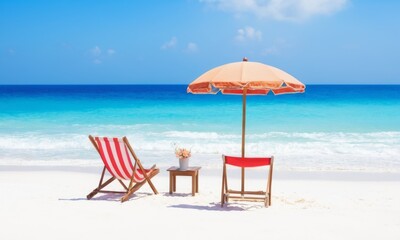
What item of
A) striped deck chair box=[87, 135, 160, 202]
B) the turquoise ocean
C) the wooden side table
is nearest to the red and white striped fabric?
striped deck chair box=[87, 135, 160, 202]

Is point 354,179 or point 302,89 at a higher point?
point 302,89

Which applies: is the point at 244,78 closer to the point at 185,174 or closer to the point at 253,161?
the point at 253,161

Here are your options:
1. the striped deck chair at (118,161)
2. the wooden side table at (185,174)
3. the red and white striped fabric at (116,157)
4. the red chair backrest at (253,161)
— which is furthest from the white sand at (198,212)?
the red chair backrest at (253,161)

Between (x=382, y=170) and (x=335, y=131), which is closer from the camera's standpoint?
(x=382, y=170)

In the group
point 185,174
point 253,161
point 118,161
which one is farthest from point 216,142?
point 253,161

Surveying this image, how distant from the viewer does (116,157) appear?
278 inches

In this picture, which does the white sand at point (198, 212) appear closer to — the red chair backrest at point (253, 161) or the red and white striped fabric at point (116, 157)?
the red and white striped fabric at point (116, 157)

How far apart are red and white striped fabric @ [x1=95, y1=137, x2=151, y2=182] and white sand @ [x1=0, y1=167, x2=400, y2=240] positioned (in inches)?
15.0

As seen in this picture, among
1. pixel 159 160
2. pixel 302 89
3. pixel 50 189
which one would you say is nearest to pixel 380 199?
pixel 302 89

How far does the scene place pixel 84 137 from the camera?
57.8ft

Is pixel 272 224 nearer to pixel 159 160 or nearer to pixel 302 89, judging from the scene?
pixel 302 89

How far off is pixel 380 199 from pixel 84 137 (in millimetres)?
12209

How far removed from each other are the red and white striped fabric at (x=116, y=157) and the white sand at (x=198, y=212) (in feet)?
1.25

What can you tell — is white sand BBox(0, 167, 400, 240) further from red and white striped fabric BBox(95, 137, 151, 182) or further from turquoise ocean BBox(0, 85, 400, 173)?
turquoise ocean BBox(0, 85, 400, 173)
